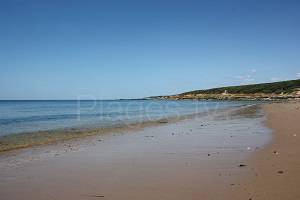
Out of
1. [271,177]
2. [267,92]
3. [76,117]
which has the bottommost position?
[76,117]

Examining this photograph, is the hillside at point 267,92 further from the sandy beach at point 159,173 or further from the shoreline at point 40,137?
the sandy beach at point 159,173

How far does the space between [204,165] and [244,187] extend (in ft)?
5.98

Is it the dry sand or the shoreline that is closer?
the dry sand

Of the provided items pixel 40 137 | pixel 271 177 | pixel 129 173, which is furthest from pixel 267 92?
pixel 129 173

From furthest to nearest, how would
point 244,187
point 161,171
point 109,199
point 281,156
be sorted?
1. point 281,156
2. point 161,171
3. point 244,187
4. point 109,199

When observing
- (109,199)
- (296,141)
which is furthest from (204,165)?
(296,141)

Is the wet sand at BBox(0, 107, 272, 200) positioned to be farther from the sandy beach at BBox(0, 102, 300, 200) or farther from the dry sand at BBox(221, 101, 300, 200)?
the dry sand at BBox(221, 101, 300, 200)

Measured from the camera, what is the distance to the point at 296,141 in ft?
29.0

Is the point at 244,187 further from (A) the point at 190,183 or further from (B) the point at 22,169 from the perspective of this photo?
(B) the point at 22,169

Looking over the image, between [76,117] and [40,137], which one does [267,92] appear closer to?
[76,117]

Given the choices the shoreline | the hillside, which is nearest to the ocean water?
the shoreline

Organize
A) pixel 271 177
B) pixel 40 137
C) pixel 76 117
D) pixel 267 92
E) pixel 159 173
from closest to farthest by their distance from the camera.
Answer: pixel 271 177 < pixel 159 173 < pixel 40 137 < pixel 76 117 < pixel 267 92

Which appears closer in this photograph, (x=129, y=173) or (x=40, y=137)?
(x=129, y=173)

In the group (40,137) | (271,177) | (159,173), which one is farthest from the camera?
(40,137)
